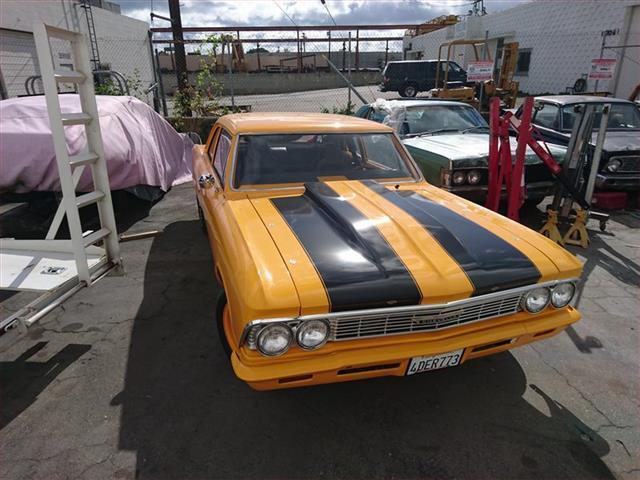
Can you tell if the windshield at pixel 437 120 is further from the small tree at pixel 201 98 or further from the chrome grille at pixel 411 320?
the small tree at pixel 201 98

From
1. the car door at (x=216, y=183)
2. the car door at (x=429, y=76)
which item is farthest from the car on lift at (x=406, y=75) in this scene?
the car door at (x=216, y=183)

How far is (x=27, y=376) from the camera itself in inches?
112

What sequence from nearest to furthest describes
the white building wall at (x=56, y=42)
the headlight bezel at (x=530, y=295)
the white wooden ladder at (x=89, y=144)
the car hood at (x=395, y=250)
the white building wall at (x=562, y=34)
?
the car hood at (x=395, y=250), the headlight bezel at (x=530, y=295), the white wooden ladder at (x=89, y=144), the white building wall at (x=56, y=42), the white building wall at (x=562, y=34)

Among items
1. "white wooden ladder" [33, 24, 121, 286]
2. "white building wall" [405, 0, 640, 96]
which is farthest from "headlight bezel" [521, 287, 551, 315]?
"white building wall" [405, 0, 640, 96]

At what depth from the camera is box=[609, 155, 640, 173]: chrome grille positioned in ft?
19.8

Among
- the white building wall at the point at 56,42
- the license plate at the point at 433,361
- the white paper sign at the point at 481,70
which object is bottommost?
the license plate at the point at 433,361

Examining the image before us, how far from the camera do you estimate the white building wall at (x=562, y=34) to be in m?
15.7

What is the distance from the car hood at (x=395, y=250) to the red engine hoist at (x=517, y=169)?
2295mm

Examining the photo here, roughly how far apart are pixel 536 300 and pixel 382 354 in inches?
38.9

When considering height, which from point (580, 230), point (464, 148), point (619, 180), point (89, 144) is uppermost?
point (89, 144)

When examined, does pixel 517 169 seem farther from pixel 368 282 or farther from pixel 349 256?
pixel 368 282

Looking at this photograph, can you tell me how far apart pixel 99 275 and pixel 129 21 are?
674 inches

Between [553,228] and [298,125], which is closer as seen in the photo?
[298,125]

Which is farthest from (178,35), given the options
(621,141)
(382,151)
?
(621,141)
